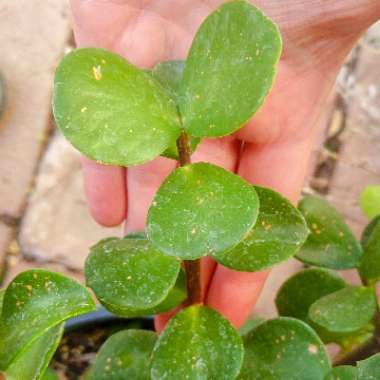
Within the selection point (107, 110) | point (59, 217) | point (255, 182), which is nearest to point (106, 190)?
point (255, 182)

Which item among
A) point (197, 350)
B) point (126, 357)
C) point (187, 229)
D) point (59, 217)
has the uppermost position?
point (187, 229)

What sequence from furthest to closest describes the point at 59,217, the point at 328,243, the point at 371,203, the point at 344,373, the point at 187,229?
the point at 59,217 < the point at 371,203 < the point at 328,243 < the point at 344,373 < the point at 187,229

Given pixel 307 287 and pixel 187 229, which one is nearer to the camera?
pixel 187 229

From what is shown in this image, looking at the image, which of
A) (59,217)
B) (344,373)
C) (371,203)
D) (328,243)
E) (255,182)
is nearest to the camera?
(344,373)

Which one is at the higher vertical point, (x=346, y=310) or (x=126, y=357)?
(x=346, y=310)

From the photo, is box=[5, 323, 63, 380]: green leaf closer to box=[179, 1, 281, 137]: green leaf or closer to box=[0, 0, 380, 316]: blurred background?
box=[179, 1, 281, 137]: green leaf

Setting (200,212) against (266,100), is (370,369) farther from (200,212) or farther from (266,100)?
(266,100)
